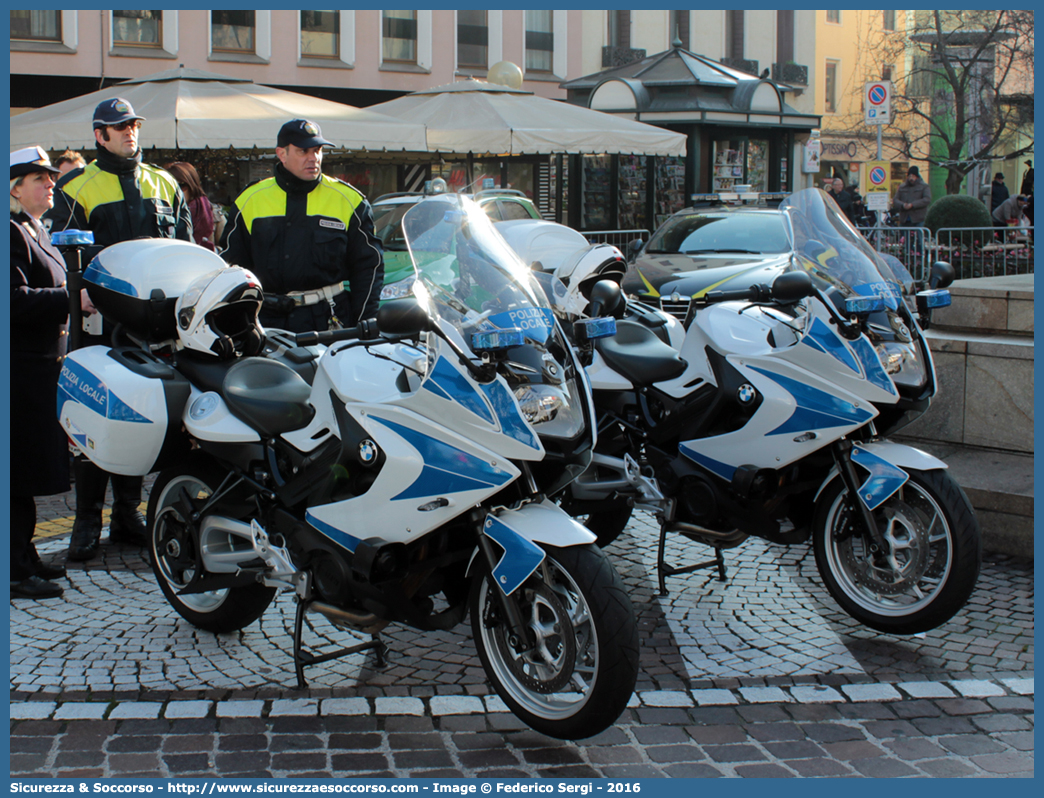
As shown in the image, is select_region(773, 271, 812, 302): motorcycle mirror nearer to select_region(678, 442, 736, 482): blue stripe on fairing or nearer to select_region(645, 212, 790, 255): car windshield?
select_region(678, 442, 736, 482): blue stripe on fairing

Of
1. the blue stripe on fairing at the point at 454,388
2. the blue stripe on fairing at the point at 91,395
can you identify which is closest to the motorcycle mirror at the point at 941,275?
the blue stripe on fairing at the point at 454,388

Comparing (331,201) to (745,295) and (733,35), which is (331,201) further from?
(733,35)

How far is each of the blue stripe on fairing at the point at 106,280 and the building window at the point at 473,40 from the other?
26653 mm

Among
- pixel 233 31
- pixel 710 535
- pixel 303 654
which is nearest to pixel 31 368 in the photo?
pixel 303 654

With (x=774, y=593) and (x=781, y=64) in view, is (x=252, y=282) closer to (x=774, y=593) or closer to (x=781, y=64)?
(x=774, y=593)

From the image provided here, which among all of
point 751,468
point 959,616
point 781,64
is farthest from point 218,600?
point 781,64

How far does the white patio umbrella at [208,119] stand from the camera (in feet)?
39.1

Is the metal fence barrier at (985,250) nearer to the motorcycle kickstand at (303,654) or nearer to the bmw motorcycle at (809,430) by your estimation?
the bmw motorcycle at (809,430)

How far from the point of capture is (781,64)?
4050 centimetres

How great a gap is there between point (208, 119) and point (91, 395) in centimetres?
844

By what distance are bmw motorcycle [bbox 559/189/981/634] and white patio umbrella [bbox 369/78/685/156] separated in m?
10.1

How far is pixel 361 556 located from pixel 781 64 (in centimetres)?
3997

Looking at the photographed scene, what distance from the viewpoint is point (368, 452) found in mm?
3633

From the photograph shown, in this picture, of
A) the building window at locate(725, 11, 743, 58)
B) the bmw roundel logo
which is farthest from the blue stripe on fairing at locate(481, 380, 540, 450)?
the building window at locate(725, 11, 743, 58)
